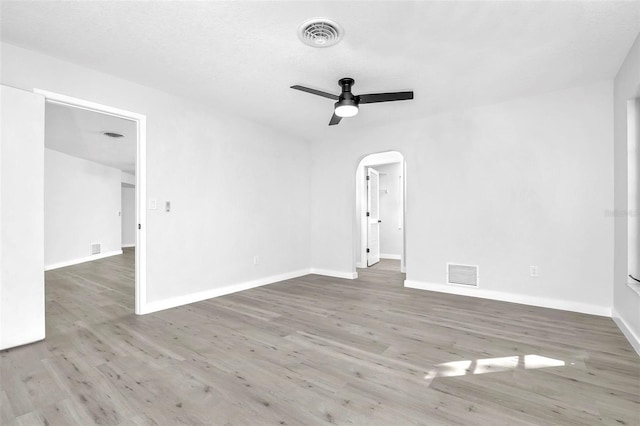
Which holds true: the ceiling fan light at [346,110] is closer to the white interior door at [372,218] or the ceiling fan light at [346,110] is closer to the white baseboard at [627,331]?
the white baseboard at [627,331]

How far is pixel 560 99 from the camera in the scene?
11.5ft

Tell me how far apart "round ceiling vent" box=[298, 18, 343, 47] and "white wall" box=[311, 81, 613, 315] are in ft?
8.01

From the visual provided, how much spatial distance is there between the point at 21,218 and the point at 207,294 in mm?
2020

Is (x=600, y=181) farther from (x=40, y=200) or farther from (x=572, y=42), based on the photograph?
(x=40, y=200)

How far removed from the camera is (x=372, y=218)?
6855 millimetres

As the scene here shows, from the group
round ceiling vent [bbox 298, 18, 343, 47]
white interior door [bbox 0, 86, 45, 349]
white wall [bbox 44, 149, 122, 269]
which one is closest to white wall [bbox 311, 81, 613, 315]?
round ceiling vent [bbox 298, 18, 343, 47]

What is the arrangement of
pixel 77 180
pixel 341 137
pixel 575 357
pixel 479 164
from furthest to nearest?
pixel 77 180, pixel 341 137, pixel 479 164, pixel 575 357

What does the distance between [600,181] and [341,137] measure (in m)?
3.50

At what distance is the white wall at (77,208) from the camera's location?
6.56 meters

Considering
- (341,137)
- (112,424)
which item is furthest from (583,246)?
(112,424)

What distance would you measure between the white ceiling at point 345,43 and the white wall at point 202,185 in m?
0.21

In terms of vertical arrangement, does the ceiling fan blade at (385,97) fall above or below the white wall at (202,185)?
above

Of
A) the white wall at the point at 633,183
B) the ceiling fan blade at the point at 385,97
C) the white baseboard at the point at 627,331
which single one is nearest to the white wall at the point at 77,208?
the ceiling fan blade at the point at 385,97

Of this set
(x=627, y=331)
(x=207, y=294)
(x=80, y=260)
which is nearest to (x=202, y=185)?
(x=207, y=294)
